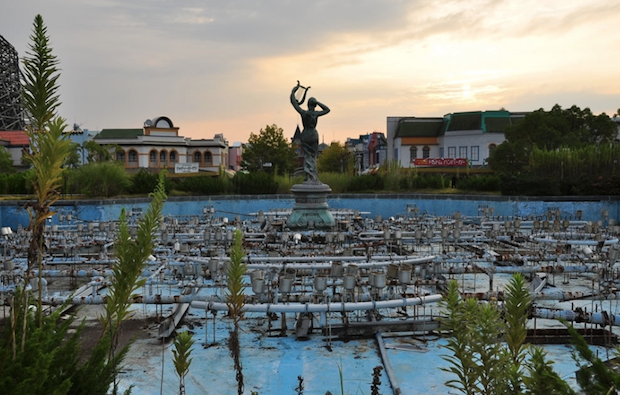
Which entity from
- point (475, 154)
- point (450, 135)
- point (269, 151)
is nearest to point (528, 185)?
point (475, 154)

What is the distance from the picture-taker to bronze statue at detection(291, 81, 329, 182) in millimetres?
21359

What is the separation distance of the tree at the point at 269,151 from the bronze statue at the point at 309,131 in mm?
32715

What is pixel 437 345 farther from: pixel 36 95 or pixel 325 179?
pixel 325 179

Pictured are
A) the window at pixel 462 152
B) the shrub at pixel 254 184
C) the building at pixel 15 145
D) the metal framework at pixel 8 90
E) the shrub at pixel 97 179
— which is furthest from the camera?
the metal framework at pixel 8 90

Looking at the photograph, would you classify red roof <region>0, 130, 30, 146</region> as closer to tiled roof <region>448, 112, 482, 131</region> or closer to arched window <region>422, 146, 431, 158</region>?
arched window <region>422, 146, 431, 158</region>

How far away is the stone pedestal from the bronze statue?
0.66 meters

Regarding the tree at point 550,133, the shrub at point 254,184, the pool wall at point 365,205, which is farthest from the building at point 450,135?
the shrub at point 254,184

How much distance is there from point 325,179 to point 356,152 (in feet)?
175

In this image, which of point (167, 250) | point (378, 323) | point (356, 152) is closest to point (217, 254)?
point (167, 250)

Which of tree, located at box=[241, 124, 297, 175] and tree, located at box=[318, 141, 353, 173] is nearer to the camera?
tree, located at box=[241, 124, 297, 175]

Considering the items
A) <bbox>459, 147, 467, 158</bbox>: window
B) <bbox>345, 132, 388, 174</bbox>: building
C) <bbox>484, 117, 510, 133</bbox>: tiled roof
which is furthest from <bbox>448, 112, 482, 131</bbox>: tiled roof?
<bbox>345, 132, 388, 174</bbox>: building

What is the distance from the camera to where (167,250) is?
14.7 metres

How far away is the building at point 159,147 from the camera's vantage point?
50.8 metres

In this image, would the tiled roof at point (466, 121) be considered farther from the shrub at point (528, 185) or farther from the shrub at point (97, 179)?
the shrub at point (97, 179)
